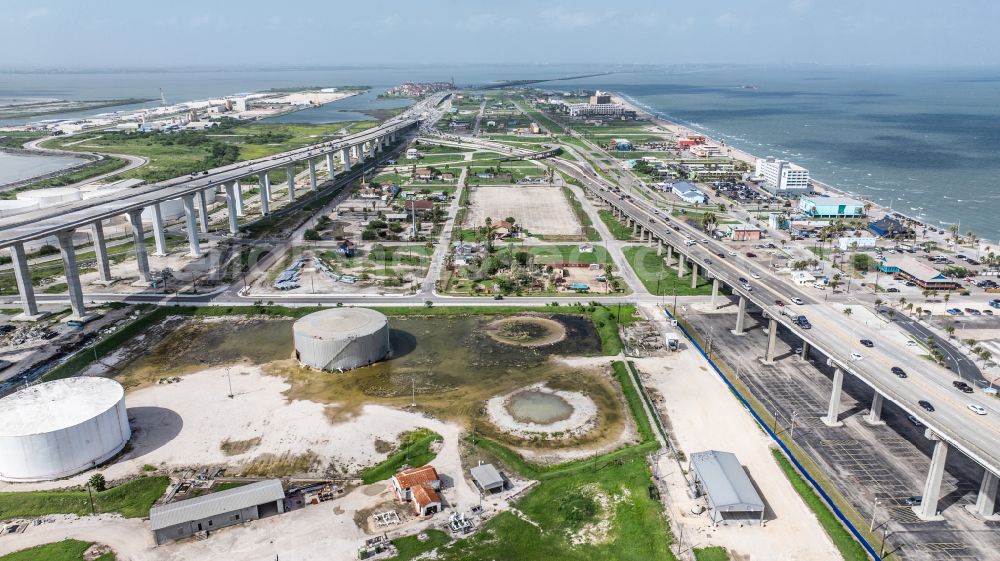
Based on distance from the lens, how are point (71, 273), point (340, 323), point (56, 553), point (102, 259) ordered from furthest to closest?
point (102, 259) → point (71, 273) → point (340, 323) → point (56, 553)

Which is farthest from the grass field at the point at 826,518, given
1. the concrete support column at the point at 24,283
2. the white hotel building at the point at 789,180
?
the white hotel building at the point at 789,180

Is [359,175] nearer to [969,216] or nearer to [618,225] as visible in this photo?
[618,225]

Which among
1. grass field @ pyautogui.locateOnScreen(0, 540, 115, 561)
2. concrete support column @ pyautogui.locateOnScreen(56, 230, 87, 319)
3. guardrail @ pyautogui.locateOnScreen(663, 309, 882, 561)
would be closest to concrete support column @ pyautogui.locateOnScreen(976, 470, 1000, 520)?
guardrail @ pyautogui.locateOnScreen(663, 309, 882, 561)

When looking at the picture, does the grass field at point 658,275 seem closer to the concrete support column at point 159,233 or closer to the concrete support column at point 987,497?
the concrete support column at point 987,497

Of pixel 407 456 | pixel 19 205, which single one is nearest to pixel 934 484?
pixel 407 456

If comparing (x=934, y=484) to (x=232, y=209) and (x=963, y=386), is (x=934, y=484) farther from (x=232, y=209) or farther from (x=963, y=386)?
(x=232, y=209)

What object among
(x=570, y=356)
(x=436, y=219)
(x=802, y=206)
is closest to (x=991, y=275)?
(x=802, y=206)
